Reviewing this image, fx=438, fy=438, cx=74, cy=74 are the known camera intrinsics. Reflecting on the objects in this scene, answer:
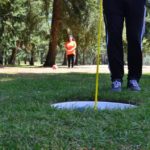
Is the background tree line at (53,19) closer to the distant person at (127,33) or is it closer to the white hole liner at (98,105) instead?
the distant person at (127,33)

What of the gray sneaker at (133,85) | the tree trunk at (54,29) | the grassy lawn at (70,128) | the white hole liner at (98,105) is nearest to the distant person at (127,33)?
the gray sneaker at (133,85)

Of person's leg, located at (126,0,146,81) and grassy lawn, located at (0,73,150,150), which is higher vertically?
person's leg, located at (126,0,146,81)

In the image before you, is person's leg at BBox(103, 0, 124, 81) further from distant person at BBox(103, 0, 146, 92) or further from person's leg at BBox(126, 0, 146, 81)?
person's leg at BBox(126, 0, 146, 81)

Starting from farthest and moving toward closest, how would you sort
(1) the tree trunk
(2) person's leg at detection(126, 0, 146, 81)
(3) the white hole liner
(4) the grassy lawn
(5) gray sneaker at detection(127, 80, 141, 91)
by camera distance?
(1) the tree trunk, (5) gray sneaker at detection(127, 80, 141, 91), (2) person's leg at detection(126, 0, 146, 81), (3) the white hole liner, (4) the grassy lawn

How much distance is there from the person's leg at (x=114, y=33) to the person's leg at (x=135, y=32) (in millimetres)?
120

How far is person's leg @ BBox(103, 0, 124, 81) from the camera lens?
6.02m

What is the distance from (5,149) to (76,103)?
2063 mm

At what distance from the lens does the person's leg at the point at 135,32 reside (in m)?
6.00

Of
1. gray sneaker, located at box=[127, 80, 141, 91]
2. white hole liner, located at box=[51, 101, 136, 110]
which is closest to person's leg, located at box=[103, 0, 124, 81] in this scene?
gray sneaker, located at box=[127, 80, 141, 91]

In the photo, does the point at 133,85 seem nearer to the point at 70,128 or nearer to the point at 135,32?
the point at 135,32

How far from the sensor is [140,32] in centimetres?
619

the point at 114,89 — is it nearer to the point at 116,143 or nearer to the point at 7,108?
the point at 7,108

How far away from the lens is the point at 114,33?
6.10m

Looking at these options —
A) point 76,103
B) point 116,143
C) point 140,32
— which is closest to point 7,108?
point 76,103
